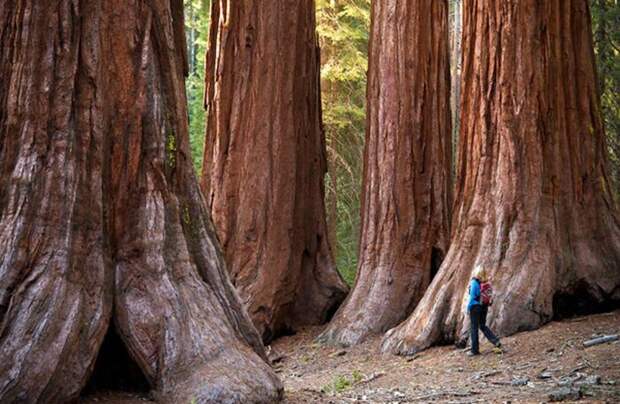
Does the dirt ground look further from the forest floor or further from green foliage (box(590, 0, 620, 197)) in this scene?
green foliage (box(590, 0, 620, 197))

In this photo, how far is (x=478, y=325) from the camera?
10930 millimetres

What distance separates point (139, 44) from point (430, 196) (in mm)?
8562

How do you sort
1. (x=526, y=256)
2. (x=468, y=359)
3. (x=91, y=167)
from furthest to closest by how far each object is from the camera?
(x=526, y=256)
(x=468, y=359)
(x=91, y=167)

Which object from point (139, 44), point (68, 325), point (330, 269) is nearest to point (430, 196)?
point (330, 269)

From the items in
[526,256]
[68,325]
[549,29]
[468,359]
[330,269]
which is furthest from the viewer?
[330,269]

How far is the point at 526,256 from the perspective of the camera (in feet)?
38.1

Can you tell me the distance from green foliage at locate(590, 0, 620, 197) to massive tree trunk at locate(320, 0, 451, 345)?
13.6ft

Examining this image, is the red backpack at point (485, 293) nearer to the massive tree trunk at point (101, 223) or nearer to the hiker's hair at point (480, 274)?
the hiker's hair at point (480, 274)

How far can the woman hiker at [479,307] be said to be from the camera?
1073 cm

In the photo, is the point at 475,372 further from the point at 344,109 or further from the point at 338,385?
the point at 344,109

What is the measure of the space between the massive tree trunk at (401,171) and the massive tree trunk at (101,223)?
7.23 meters

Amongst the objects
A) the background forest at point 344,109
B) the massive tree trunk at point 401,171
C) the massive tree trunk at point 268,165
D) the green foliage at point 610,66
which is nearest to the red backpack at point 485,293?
the massive tree trunk at point 401,171

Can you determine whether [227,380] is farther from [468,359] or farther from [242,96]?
[242,96]

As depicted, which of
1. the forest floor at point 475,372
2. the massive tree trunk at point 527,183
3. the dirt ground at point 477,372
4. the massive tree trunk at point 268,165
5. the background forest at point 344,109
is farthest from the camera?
the background forest at point 344,109
